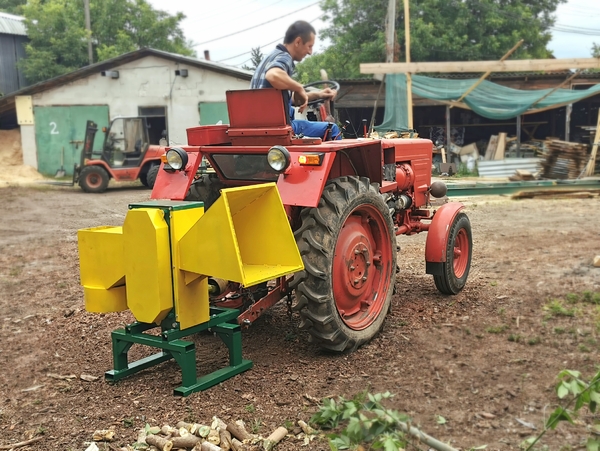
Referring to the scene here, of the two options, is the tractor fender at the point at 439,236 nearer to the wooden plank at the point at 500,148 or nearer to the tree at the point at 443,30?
the wooden plank at the point at 500,148

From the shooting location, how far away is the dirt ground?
Result: 314 centimetres

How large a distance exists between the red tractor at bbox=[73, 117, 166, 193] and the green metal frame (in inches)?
497

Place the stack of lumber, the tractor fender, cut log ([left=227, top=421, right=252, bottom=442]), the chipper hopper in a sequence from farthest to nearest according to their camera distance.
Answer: the stack of lumber → the tractor fender → the chipper hopper → cut log ([left=227, top=421, right=252, bottom=442])

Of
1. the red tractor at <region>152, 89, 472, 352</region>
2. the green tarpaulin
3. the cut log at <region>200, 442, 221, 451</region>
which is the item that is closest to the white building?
the green tarpaulin

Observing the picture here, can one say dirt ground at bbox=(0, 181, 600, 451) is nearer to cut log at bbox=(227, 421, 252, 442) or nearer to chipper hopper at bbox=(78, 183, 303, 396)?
cut log at bbox=(227, 421, 252, 442)

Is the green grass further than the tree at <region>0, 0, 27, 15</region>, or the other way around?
the tree at <region>0, 0, 27, 15</region>

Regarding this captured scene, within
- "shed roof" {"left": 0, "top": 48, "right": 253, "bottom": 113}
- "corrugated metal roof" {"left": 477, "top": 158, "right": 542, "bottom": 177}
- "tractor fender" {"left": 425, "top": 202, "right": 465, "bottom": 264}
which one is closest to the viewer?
"tractor fender" {"left": 425, "top": 202, "right": 465, "bottom": 264}

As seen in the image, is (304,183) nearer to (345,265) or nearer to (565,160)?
(345,265)

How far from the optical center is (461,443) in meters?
2.79

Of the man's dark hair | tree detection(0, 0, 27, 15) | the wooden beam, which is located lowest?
the man's dark hair

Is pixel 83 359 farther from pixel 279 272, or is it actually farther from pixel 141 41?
pixel 141 41

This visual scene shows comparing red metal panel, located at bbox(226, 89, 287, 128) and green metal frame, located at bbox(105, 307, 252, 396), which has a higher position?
red metal panel, located at bbox(226, 89, 287, 128)

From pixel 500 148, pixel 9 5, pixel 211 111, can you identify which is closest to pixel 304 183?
pixel 500 148

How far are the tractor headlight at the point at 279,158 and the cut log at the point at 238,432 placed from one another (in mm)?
1566
